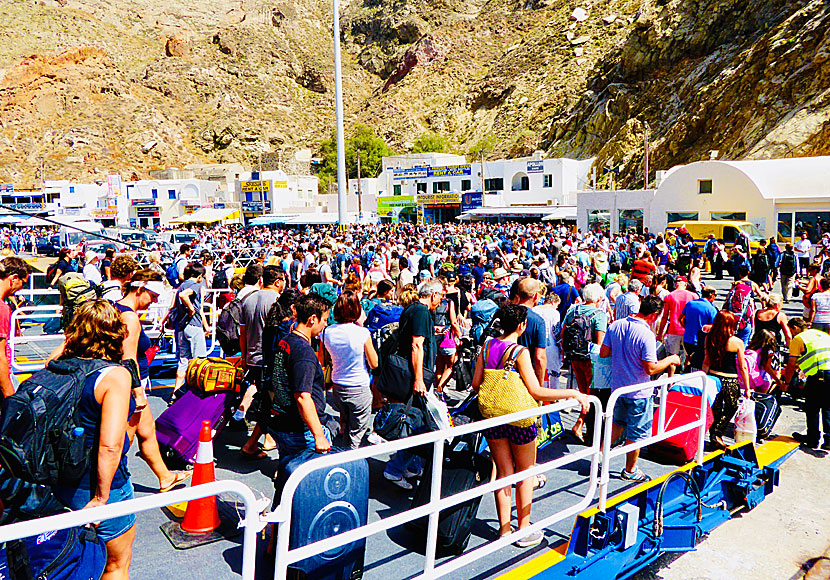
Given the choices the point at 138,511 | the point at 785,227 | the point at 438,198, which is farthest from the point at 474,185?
the point at 138,511

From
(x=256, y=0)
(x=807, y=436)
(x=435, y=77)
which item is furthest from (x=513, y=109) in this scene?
(x=256, y=0)

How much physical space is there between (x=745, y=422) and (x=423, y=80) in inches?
4331

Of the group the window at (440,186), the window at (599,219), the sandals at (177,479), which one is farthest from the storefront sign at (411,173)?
the sandals at (177,479)

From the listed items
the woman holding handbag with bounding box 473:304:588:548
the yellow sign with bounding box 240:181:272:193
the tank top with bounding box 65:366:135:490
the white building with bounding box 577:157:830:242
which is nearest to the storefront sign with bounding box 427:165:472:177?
the yellow sign with bounding box 240:181:272:193

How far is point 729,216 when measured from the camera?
2645cm

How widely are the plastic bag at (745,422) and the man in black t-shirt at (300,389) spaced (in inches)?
141

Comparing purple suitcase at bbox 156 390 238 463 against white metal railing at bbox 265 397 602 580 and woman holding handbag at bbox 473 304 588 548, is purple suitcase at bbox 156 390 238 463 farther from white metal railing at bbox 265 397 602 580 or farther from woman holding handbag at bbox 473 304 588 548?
woman holding handbag at bbox 473 304 588 548

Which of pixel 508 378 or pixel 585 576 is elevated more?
pixel 508 378

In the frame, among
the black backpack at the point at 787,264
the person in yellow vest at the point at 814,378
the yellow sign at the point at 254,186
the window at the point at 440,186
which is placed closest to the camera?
the person in yellow vest at the point at 814,378

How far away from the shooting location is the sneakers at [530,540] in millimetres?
3827

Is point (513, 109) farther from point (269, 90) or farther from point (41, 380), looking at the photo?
point (41, 380)

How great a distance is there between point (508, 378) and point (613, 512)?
1.07 m

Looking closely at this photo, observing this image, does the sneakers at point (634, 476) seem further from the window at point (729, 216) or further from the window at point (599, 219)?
the window at point (599, 219)

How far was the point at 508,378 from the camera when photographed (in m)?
3.83
